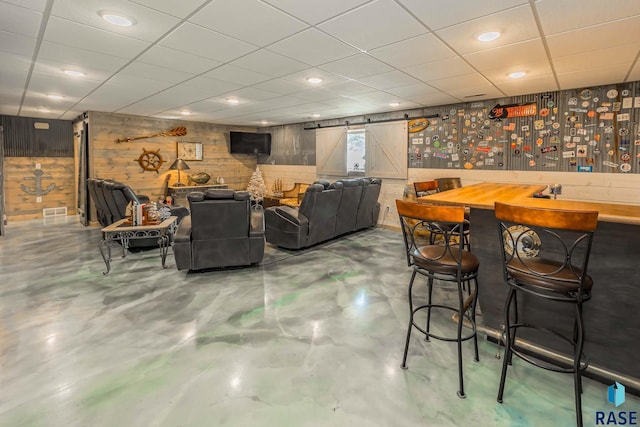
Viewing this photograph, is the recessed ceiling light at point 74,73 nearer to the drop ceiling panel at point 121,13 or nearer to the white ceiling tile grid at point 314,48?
the white ceiling tile grid at point 314,48

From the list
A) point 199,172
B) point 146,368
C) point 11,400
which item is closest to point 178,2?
point 146,368

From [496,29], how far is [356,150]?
5.30 metres

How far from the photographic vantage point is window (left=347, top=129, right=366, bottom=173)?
793cm

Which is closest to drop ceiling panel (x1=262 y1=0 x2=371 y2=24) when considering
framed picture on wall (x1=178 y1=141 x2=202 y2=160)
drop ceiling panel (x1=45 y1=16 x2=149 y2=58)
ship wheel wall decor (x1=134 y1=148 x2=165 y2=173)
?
drop ceiling panel (x1=45 y1=16 x2=149 y2=58)

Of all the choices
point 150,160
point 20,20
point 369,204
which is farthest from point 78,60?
point 369,204

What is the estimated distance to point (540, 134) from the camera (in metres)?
5.15

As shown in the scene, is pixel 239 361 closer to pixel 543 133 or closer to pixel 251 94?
pixel 251 94

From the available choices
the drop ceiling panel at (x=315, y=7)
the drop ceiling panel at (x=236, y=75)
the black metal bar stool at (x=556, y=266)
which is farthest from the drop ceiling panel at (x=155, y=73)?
the black metal bar stool at (x=556, y=266)

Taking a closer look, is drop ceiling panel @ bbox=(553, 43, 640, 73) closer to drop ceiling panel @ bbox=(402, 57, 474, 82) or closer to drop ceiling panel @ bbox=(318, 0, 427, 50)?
drop ceiling panel @ bbox=(402, 57, 474, 82)

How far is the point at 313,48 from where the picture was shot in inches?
127

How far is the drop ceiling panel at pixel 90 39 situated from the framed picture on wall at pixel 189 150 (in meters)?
5.43

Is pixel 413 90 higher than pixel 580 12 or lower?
higher

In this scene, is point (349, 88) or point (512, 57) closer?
point (512, 57)

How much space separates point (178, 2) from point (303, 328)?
2.64 metres
